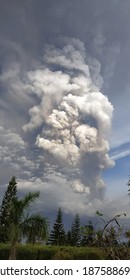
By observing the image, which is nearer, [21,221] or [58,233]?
[21,221]

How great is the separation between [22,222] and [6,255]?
8.14 metres

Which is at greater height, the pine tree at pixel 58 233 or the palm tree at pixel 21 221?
the pine tree at pixel 58 233

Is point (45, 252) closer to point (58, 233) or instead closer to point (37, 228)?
point (37, 228)

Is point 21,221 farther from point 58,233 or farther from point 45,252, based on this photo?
point 58,233

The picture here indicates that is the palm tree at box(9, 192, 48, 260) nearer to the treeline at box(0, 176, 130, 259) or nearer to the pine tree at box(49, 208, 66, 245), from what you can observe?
the treeline at box(0, 176, 130, 259)

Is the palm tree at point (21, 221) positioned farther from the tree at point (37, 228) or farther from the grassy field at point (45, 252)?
the grassy field at point (45, 252)

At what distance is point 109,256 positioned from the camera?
15.5ft

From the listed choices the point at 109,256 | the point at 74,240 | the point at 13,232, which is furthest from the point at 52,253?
the point at 74,240

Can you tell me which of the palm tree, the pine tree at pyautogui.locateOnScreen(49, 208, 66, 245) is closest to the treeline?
the palm tree

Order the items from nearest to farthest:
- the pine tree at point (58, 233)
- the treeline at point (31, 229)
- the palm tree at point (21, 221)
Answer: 1. the treeline at point (31, 229)
2. the palm tree at point (21, 221)
3. the pine tree at point (58, 233)

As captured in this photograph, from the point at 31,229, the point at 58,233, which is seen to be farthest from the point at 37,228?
the point at 58,233

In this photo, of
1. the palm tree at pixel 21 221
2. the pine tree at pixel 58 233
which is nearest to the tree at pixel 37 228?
the palm tree at pixel 21 221
